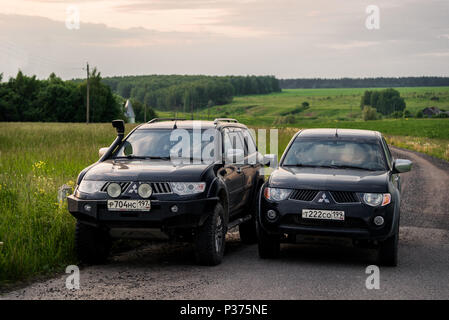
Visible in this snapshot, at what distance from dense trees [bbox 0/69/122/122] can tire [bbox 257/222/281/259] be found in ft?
351

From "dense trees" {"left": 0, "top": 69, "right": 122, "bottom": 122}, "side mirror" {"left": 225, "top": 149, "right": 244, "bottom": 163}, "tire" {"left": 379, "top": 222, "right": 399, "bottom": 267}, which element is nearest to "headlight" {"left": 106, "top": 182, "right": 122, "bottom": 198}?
"side mirror" {"left": 225, "top": 149, "right": 244, "bottom": 163}

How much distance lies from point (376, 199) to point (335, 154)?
1619 mm

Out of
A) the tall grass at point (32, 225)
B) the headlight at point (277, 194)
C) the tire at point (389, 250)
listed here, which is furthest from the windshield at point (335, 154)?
the tall grass at point (32, 225)

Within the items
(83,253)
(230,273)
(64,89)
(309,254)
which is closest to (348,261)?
(309,254)

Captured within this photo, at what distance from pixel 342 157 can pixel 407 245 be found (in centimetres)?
201

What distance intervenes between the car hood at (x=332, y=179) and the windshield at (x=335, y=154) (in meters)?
0.35

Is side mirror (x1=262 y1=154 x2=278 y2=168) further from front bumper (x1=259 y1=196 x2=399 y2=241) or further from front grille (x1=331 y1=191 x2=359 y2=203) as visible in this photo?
front grille (x1=331 y1=191 x2=359 y2=203)

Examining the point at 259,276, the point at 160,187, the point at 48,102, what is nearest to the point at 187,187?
the point at 160,187

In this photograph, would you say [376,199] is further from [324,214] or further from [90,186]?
[90,186]

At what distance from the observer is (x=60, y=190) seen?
10.0 meters

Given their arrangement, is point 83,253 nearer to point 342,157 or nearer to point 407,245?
point 342,157

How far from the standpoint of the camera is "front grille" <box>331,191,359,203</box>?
324 inches

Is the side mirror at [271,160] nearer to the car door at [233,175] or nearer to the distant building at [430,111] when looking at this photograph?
the car door at [233,175]

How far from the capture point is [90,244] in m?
8.09
